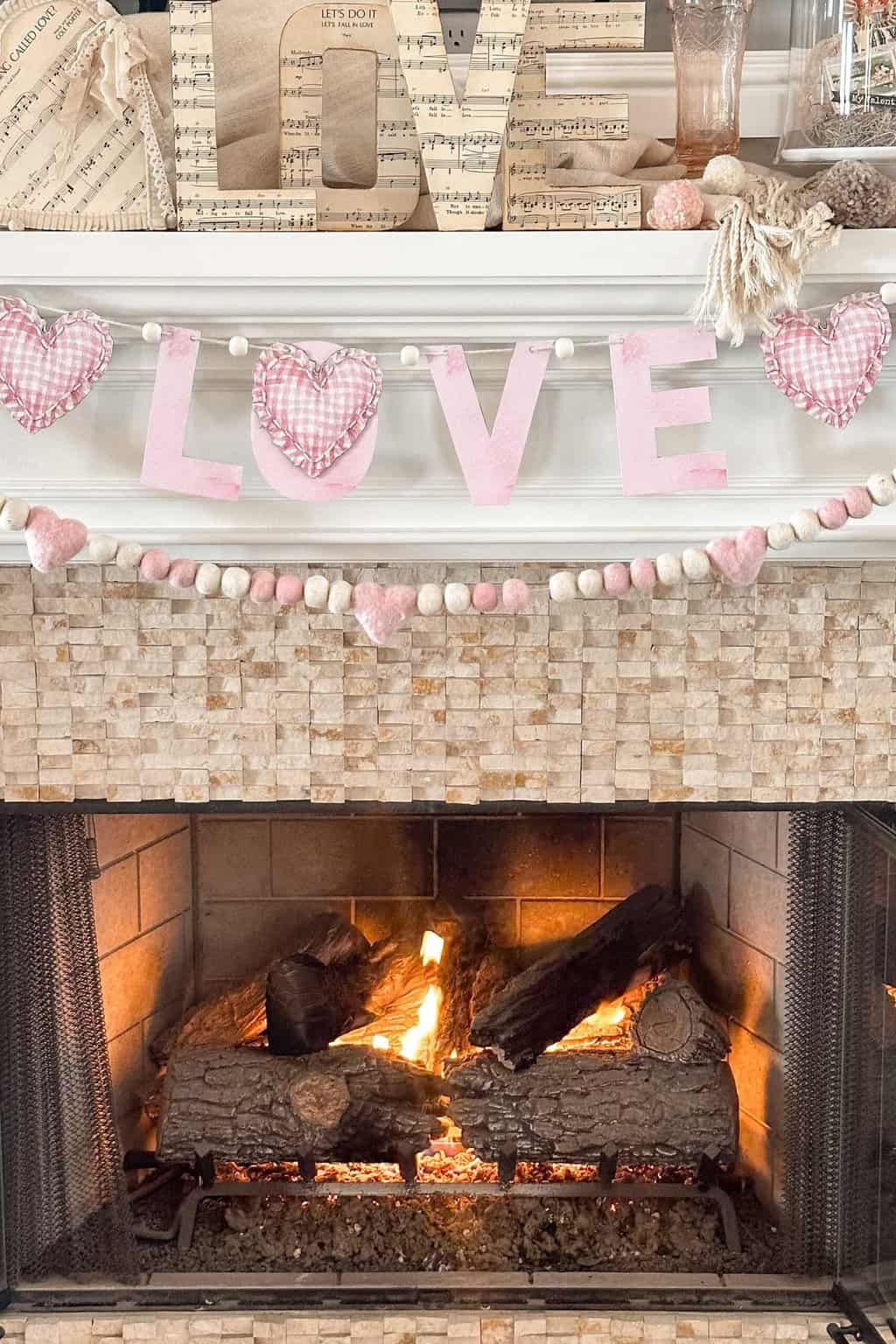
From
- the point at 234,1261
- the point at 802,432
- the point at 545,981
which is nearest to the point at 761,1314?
the point at 545,981

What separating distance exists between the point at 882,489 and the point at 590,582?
0.86 ft

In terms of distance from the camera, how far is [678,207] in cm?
99

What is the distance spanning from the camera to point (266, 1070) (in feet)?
4.64

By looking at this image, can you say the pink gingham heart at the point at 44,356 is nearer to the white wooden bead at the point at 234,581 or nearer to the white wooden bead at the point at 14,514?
the white wooden bead at the point at 14,514

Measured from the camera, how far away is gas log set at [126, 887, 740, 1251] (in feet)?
4.58

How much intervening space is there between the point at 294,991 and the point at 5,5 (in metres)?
1.06

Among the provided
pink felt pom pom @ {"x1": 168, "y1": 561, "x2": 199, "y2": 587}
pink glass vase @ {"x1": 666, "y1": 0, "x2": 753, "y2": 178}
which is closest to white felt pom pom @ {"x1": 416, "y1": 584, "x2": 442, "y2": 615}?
pink felt pom pom @ {"x1": 168, "y1": 561, "x2": 199, "y2": 587}

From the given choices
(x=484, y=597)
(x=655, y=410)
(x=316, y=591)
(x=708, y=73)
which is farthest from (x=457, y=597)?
(x=708, y=73)

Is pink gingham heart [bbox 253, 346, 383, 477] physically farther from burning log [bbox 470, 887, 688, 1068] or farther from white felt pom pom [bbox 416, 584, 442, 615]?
burning log [bbox 470, 887, 688, 1068]

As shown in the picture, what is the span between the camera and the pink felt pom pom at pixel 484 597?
104cm

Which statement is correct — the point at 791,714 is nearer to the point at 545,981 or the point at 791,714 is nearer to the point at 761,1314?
the point at 545,981

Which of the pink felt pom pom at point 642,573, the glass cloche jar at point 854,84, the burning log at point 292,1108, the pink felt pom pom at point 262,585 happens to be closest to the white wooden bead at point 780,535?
the pink felt pom pom at point 642,573

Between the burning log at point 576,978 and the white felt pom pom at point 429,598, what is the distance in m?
0.57

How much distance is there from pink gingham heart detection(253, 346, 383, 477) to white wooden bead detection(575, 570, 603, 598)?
234 millimetres
